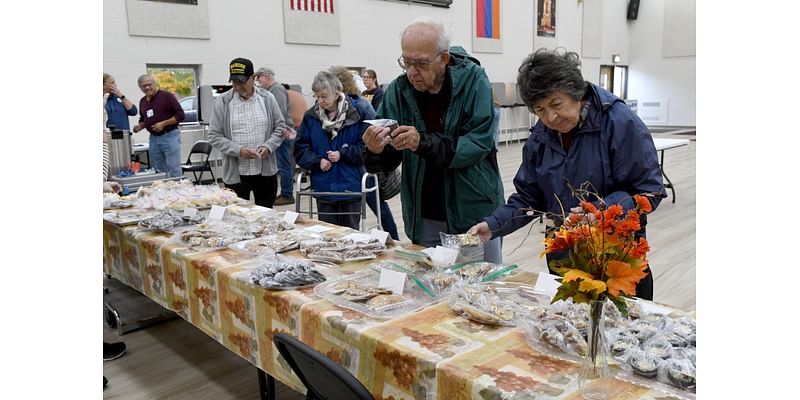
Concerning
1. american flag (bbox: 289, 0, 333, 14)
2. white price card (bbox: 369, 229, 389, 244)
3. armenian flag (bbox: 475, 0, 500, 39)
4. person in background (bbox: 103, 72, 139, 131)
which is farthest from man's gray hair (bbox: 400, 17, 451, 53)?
armenian flag (bbox: 475, 0, 500, 39)

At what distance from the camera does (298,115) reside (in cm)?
648

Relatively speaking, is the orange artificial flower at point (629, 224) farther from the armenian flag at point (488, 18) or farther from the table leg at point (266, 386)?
the armenian flag at point (488, 18)

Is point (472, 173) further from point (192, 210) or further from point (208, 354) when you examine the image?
point (208, 354)

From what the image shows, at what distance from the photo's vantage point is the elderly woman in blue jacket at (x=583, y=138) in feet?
5.80

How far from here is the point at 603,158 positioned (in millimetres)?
1864

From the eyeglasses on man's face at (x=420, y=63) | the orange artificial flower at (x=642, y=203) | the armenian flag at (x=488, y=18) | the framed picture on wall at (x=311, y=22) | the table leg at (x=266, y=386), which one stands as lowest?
the table leg at (x=266, y=386)

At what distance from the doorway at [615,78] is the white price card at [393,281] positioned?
1641 cm

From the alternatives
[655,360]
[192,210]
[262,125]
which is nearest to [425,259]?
[655,360]

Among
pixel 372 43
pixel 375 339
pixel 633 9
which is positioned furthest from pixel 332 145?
pixel 633 9

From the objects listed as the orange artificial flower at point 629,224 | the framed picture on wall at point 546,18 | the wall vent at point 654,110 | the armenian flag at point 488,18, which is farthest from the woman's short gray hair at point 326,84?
the wall vent at point 654,110

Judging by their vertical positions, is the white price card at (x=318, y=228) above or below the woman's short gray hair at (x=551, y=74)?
below

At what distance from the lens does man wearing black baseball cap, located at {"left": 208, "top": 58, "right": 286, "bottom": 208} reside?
13.4 feet

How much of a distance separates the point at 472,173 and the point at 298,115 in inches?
175

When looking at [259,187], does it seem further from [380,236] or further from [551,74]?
[551,74]
